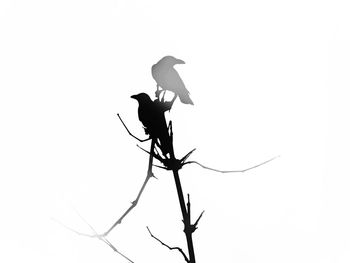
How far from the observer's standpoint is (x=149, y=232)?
1.86 m

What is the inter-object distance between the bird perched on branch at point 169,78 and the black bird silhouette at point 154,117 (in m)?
0.06

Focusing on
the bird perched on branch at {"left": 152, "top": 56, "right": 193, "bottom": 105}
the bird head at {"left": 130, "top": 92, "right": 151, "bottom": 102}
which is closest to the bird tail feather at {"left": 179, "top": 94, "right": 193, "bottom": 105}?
the bird perched on branch at {"left": 152, "top": 56, "right": 193, "bottom": 105}

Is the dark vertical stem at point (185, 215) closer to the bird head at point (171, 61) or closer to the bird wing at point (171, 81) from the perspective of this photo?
the bird wing at point (171, 81)

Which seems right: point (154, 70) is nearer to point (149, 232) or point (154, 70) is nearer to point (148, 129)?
point (148, 129)

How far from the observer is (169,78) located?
1692mm

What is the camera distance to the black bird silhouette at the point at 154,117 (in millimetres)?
1713

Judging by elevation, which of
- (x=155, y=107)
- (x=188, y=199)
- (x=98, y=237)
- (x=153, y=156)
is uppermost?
(x=155, y=107)

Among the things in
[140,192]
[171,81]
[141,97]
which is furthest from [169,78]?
[140,192]

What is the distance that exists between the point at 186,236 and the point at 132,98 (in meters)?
0.53

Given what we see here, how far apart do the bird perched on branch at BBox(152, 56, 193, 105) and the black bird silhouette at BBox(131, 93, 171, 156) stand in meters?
0.06

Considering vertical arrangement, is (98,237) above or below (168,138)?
below

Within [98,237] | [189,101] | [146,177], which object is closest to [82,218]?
[98,237]

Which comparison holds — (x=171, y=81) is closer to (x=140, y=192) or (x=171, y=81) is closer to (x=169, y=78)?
(x=169, y=78)

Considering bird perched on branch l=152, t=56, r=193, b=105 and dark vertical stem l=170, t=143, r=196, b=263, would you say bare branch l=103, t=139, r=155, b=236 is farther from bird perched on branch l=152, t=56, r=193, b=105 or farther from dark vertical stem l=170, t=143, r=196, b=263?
bird perched on branch l=152, t=56, r=193, b=105
